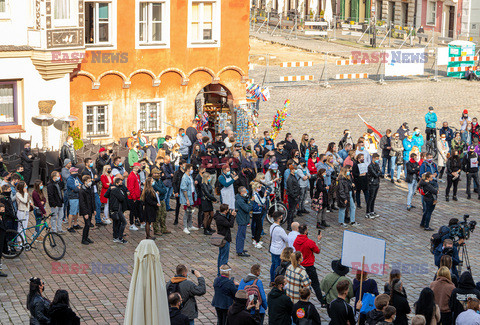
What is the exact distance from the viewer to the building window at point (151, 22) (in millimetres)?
29203

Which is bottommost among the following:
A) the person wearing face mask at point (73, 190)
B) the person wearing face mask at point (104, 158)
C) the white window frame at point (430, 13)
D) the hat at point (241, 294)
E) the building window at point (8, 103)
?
the hat at point (241, 294)

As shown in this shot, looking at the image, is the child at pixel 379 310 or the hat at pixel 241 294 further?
the hat at pixel 241 294

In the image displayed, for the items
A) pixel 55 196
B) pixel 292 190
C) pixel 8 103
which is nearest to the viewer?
pixel 55 196

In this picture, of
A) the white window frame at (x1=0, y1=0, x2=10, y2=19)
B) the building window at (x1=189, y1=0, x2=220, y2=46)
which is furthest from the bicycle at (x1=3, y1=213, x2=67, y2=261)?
the building window at (x1=189, y1=0, x2=220, y2=46)

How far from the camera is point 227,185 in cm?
2053

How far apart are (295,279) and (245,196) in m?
5.14

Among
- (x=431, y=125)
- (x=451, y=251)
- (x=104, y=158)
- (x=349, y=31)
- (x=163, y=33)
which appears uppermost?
Answer: (x=349, y=31)

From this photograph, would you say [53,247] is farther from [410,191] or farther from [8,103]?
[410,191]

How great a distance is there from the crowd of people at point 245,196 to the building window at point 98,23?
15.1 feet

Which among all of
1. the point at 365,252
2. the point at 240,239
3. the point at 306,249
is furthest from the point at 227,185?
the point at 365,252

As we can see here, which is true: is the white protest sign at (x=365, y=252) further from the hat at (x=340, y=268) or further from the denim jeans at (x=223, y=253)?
the denim jeans at (x=223, y=253)

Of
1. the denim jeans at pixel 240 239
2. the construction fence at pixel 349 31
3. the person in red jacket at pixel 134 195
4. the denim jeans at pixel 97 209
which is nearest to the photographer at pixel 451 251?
the denim jeans at pixel 240 239

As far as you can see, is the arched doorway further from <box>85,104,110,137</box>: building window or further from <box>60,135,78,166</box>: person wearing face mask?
<box>60,135,78,166</box>: person wearing face mask

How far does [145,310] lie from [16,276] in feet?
21.0
